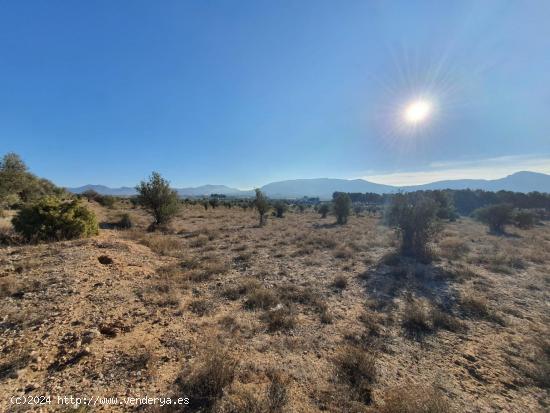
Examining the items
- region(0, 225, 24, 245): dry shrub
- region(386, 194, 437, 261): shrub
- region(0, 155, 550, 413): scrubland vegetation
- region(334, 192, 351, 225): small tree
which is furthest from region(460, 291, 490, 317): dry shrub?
region(334, 192, 351, 225): small tree

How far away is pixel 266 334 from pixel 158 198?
1807 cm

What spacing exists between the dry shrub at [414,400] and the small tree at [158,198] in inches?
810

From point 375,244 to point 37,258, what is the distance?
1794 cm

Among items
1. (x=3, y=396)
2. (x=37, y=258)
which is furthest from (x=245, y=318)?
(x=37, y=258)

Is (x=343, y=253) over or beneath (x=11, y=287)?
beneath

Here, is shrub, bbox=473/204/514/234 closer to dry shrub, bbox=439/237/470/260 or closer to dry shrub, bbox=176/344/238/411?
dry shrub, bbox=439/237/470/260

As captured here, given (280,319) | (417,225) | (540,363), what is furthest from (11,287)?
(417,225)

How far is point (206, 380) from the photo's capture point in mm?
4164

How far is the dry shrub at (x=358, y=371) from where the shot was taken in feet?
14.1

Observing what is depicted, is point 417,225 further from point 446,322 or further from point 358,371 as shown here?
point 358,371

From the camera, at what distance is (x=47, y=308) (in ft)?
20.2

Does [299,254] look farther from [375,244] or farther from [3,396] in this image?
[3,396]

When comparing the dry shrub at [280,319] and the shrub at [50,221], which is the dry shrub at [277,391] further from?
the shrub at [50,221]

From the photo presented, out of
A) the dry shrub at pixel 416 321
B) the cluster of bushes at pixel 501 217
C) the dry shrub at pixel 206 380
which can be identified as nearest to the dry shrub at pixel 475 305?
the dry shrub at pixel 416 321
